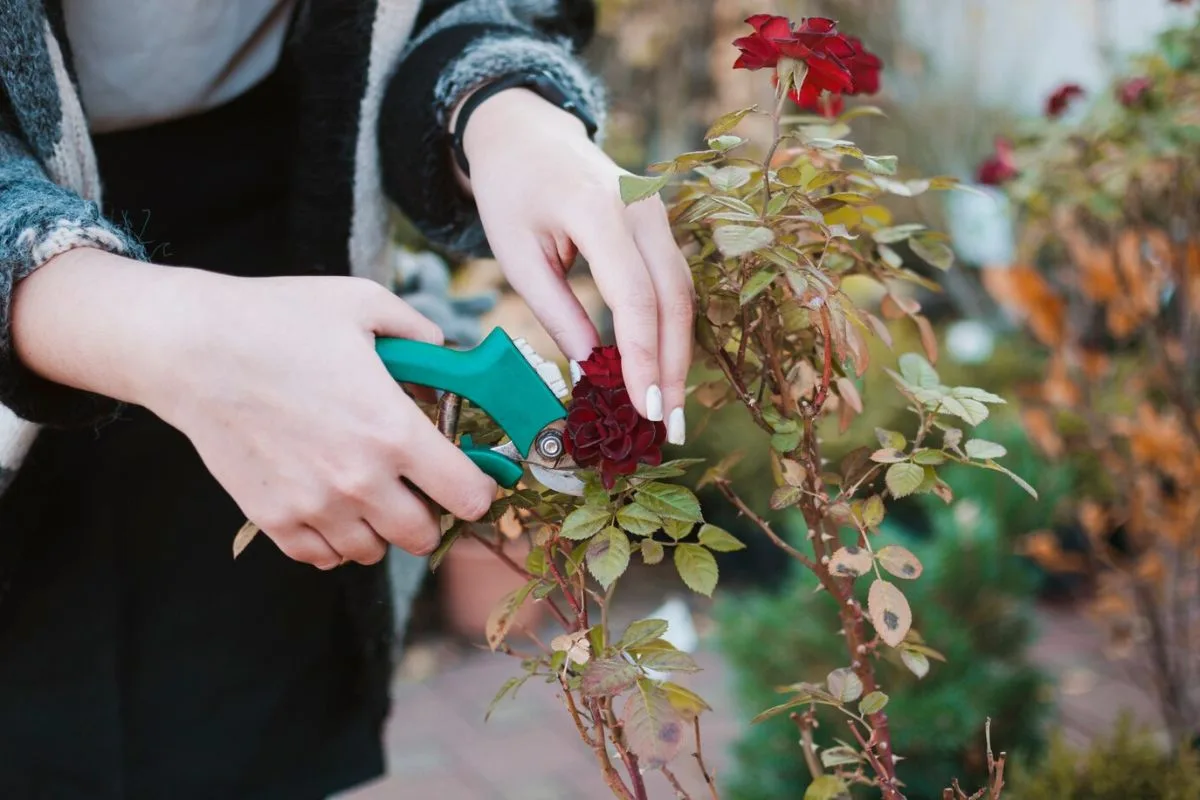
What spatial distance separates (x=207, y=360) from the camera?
0.60 meters

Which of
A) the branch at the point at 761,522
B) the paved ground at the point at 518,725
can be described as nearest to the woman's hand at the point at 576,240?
the branch at the point at 761,522

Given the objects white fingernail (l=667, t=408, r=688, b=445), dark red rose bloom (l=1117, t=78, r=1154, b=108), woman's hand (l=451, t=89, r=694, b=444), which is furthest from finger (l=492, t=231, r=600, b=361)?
dark red rose bloom (l=1117, t=78, r=1154, b=108)

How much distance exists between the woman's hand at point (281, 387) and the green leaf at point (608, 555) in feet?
0.26

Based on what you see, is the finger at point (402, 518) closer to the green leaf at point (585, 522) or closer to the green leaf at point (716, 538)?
the green leaf at point (585, 522)

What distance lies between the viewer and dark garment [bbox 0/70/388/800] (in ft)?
3.43

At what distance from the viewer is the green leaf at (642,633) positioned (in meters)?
0.72

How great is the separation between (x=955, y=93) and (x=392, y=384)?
4936mm

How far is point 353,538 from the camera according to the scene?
65 cm

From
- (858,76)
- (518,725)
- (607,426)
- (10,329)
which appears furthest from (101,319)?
(518,725)

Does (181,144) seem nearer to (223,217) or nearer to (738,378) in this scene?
(223,217)

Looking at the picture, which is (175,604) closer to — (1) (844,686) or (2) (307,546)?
(2) (307,546)

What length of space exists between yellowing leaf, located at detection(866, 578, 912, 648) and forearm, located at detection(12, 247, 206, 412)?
18.5 inches

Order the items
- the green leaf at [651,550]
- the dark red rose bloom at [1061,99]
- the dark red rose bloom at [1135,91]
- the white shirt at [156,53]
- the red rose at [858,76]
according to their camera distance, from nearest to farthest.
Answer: the green leaf at [651,550] → the red rose at [858,76] → the white shirt at [156,53] → the dark red rose bloom at [1135,91] → the dark red rose bloom at [1061,99]

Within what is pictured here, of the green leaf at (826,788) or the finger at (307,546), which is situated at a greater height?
the finger at (307,546)
